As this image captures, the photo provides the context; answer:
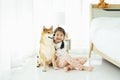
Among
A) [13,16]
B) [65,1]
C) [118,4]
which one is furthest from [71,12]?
[13,16]

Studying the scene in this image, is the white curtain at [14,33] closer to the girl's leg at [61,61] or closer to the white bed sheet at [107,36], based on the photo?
the girl's leg at [61,61]

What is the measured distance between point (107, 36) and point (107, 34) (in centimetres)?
3

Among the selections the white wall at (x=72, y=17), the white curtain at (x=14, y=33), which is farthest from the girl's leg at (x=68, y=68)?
the white wall at (x=72, y=17)

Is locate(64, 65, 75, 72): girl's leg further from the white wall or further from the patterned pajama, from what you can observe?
the white wall

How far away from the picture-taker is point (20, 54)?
270cm

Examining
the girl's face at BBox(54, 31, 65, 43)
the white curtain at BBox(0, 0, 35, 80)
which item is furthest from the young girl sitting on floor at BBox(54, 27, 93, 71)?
the white curtain at BBox(0, 0, 35, 80)

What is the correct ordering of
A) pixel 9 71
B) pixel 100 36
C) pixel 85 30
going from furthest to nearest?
1. pixel 85 30
2. pixel 9 71
3. pixel 100 36

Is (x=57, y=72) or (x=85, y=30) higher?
(x=85, y=30)

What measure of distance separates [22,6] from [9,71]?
733 mm

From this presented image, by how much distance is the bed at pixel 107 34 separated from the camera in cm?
165

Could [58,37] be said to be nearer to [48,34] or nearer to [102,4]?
[48,34]

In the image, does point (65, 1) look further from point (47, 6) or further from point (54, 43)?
point (54, 43)

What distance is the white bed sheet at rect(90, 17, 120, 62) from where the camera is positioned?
5.32ft

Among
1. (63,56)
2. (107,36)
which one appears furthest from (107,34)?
(63,56)
